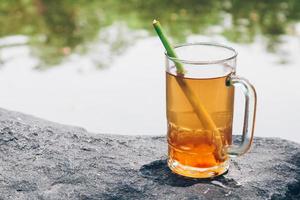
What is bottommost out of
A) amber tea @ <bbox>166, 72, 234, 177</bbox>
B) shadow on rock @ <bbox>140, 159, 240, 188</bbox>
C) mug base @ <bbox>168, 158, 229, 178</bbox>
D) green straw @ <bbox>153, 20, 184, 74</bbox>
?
shadow on rock @ <bbox>140, 159, 240, 188</bbox>

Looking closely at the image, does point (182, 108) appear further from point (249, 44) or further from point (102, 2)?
point (102, 2)

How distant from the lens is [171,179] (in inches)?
66.0

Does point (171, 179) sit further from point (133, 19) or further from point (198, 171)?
point (133, 19)

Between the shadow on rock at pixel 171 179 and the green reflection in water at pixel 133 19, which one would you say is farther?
the green reflection in water at pixel 133 19

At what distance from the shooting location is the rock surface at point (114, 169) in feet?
5.32

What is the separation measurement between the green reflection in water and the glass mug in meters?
3.05

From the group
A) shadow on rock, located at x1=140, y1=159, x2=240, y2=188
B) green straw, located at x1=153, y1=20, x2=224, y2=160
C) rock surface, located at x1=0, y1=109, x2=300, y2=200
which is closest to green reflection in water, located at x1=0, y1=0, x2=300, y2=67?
rock surface, located at x1=0, y1=109, x2=300, y2=200

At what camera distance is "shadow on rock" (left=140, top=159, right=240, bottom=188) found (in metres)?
1.65

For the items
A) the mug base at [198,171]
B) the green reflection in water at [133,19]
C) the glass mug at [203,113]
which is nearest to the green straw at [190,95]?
the glass mug at [203,113]

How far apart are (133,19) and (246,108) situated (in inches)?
151

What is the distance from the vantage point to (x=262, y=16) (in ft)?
17.6

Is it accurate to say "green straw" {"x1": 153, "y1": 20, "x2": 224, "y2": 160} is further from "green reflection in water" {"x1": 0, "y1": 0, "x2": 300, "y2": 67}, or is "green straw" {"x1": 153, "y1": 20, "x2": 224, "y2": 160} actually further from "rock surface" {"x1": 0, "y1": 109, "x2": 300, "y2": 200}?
"green reflection in water" {"x1": 0, "y1": 0, "x2": 300, "y2": 67}

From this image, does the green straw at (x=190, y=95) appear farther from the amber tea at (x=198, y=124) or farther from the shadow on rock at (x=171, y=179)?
the shadow on rock at (x=171, y=179)

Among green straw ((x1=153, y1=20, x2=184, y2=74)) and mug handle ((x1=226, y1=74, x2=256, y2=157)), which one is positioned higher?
green straw ((x1=153, y1=20, x2=184, y2=74))
